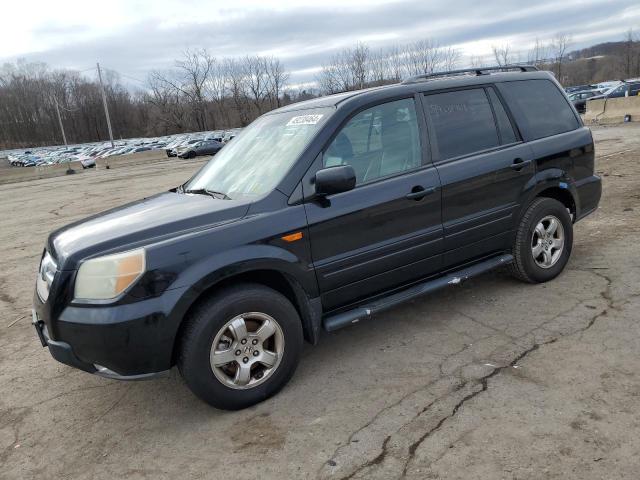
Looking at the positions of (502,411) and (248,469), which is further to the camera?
(502,411)

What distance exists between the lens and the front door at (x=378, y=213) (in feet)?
11.2

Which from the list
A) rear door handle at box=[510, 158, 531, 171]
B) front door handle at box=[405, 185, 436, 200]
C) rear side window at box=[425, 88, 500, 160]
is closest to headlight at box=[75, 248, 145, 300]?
front door handle at box=[405, 185, 436, 200]

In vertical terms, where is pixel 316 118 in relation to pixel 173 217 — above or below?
above

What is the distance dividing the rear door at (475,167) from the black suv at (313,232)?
0.01 meters

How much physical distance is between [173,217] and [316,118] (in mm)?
1250

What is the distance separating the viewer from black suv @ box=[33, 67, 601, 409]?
2.89m

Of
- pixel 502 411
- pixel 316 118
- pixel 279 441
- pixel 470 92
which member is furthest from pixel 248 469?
pixel 470 92

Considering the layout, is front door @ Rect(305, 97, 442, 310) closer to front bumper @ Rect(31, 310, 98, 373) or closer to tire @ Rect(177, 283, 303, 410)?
tire @ Rect(177, 283, 303, 410)

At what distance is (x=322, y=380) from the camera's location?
11.4 feet

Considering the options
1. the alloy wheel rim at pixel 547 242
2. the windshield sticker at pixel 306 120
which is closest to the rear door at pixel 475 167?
the alloy wheel rim at pixel 547 242

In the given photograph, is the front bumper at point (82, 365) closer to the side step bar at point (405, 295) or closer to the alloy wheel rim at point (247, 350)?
the alloy wheel rim at point (247, 350)

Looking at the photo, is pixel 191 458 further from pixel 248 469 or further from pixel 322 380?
pixel 322 380

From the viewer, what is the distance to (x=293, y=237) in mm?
3252

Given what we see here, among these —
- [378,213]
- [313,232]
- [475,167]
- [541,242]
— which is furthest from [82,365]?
[541,242]
